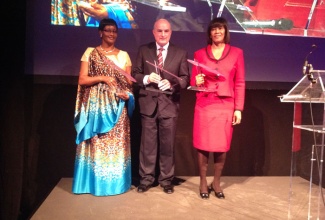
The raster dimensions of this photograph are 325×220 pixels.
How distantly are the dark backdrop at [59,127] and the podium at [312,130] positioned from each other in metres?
1.58

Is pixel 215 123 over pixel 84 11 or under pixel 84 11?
under

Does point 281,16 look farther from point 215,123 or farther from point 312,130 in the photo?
point 312,130

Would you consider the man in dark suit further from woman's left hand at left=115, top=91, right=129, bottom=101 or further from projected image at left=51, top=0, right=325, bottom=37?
projected image at left=51, top=0, right=325, bottom=37

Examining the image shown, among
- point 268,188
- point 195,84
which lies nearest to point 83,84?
point 195,84

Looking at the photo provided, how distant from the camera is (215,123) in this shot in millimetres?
3482

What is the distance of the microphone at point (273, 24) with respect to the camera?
4.35m

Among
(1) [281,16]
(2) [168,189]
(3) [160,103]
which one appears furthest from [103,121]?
(1) [281,16]

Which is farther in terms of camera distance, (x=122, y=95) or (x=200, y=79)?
(x=122, y=95)

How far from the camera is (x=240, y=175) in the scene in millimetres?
4562

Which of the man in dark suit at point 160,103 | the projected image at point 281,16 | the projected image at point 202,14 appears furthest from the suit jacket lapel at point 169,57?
the projected image at point 281,16

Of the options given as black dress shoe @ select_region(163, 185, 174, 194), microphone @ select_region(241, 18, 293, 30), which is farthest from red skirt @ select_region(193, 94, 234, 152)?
microphone @ select_region(241, 18, 293, 30)

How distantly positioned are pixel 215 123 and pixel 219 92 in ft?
0.93

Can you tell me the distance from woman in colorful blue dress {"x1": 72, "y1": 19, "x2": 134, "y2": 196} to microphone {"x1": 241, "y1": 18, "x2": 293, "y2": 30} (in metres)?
1.59

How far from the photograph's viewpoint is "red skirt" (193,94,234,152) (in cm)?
348
